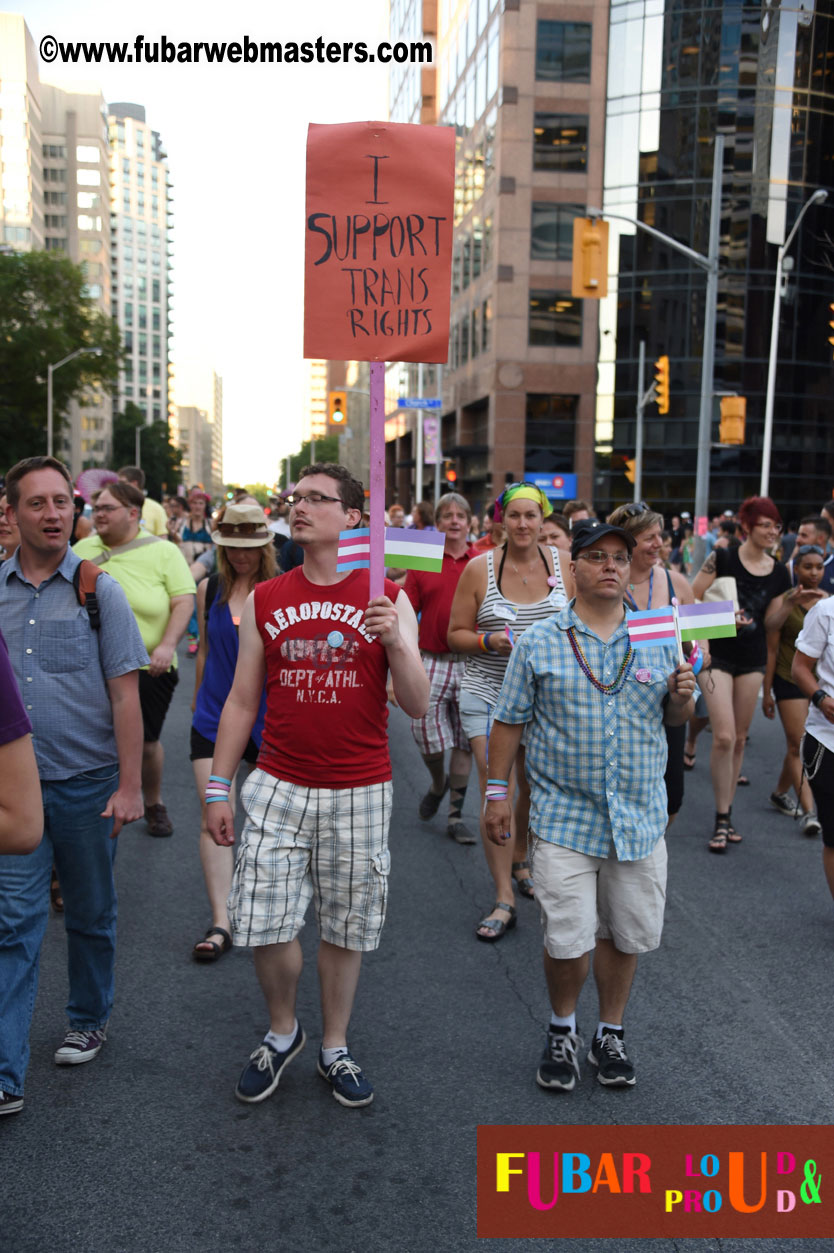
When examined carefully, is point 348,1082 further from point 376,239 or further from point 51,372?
point 51,372

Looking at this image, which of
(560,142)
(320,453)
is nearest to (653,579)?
(560,142)

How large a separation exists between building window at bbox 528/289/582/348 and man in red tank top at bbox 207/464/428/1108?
43517mm

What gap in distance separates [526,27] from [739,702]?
43.6 meters

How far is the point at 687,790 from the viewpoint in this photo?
8.62 m

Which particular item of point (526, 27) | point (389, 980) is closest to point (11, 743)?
point (389, 980)

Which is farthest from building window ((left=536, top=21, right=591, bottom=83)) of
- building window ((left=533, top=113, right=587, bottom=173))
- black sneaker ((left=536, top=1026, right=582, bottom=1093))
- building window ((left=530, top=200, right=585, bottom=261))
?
black sneaker ((left=536, top=1026, right=582, bottom=1093))

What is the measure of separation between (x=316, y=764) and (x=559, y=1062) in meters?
1.38

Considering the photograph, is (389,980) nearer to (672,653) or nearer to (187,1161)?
(187,1161)

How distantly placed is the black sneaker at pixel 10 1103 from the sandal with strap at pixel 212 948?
1.40 meters

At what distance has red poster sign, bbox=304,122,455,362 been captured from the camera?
3.55 metres

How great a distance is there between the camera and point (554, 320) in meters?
45.2

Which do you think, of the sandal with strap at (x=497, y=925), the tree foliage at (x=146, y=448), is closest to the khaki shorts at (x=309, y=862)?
the sandal with strap at (x=497, y=925)

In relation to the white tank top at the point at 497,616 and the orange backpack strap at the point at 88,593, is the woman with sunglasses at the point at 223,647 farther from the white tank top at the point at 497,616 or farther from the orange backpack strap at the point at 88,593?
the orange backpack strap at the point at 88,593

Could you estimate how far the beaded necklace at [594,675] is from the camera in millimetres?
3730
